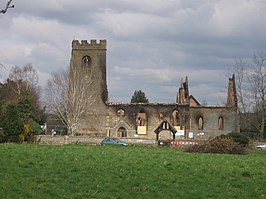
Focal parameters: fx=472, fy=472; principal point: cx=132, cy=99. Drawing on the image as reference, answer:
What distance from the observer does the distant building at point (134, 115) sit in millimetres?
64625

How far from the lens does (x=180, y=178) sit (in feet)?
51.4

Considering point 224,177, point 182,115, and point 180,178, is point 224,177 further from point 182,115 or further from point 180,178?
point 182,115

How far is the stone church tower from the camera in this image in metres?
64.9

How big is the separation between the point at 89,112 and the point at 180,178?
164 feet

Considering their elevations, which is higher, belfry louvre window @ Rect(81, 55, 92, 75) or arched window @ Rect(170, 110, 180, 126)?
belfry louvre window @ Rect(81, 55, 92, 75)

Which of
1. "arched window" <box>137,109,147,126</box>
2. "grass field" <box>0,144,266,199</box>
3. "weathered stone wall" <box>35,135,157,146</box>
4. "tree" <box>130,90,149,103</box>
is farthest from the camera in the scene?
"tree" <box>130,90,149,103</box>

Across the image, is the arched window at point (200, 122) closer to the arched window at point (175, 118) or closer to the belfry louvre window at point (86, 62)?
the arched window at point (175, 118)

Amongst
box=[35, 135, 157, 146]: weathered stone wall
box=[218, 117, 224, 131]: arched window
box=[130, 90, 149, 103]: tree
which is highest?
box=[130, 90, 149, 103]: tree

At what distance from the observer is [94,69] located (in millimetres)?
66500

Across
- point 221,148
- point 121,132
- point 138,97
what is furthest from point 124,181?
point 138,97

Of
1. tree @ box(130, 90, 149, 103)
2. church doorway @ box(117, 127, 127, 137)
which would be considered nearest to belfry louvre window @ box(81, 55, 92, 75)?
church doorway @ box(117, 127, 127, 137)

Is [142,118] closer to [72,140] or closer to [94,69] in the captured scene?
[94,69]

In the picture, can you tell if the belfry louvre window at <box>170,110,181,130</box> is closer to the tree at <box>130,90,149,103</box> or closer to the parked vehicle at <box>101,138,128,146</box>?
the parked vehicle at <box>101,138,128,146</box>

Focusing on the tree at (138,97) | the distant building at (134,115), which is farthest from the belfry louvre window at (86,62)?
the tree at (138,97)
